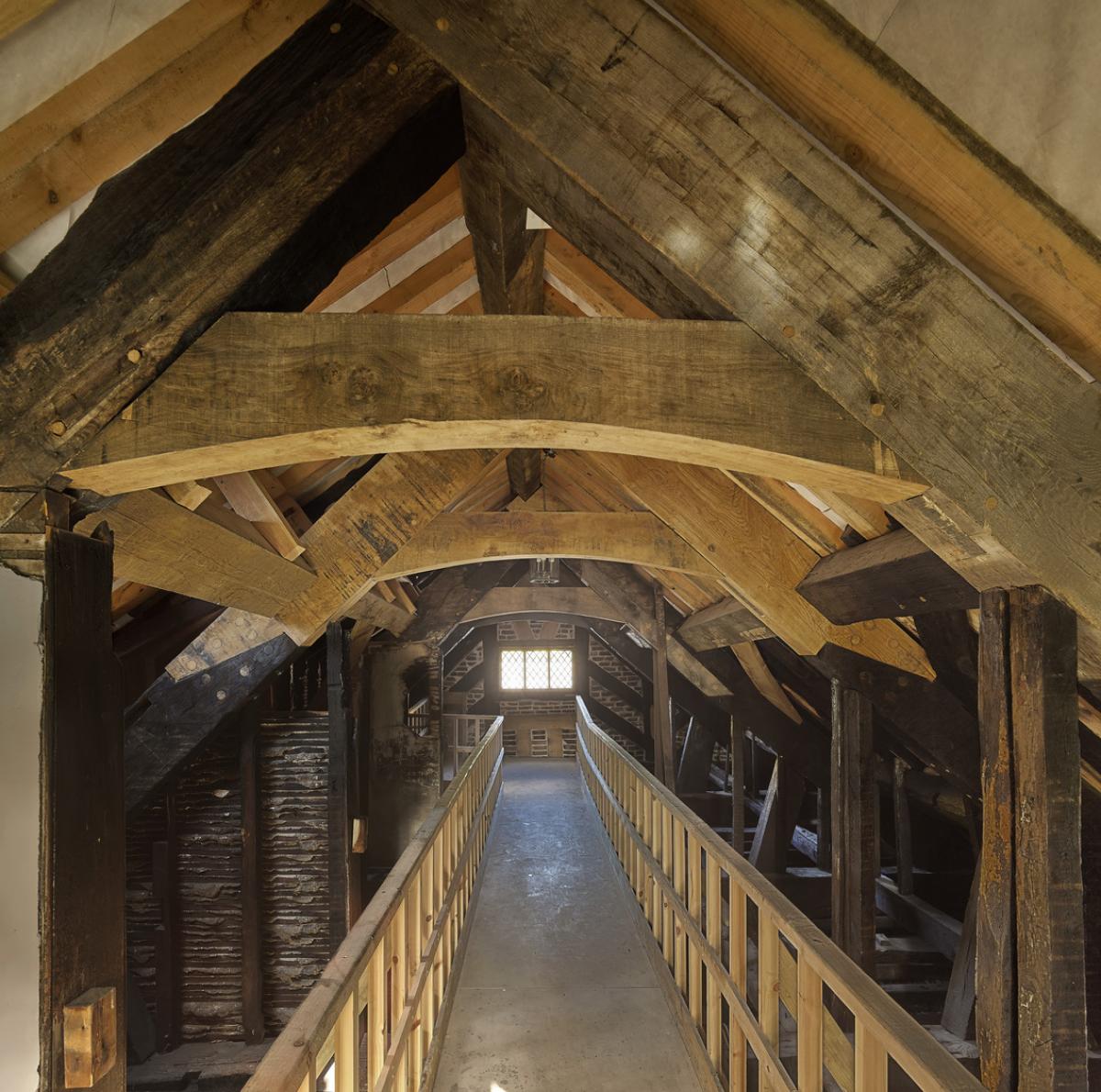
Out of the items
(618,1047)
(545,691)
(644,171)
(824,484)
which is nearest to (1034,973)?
(824,484)

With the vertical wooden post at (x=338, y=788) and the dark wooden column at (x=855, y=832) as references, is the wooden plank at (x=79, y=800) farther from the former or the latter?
the vertical wooden post at (x=338, y=788)

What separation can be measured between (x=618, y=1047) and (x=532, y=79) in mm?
3464

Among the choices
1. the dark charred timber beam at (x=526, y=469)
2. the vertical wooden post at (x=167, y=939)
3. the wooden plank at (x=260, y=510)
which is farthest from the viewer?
the vertical wooden post at (x=167, y=939)

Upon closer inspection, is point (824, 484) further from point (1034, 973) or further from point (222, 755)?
point (222, 755)

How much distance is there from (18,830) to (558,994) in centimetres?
296

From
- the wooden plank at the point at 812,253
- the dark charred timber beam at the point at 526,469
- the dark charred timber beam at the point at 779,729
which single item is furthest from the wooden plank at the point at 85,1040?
the dark charred timber beam at the point at 779,729

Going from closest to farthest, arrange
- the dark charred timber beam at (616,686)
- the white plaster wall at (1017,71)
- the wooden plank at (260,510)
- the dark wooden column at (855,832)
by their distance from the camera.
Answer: the white plaster wall at (1017,71) < the wooden plank at (260,510) < the dark wooden column at (855,832) < the dark charred timber beam at (616,686)

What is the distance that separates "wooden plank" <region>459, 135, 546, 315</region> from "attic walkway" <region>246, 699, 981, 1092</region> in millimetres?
1889

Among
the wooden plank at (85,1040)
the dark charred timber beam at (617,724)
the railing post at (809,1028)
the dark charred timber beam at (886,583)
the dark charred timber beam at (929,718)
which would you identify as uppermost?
the dark charred timber beam at (886,583)

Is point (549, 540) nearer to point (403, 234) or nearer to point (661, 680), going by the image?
point (403, 234)

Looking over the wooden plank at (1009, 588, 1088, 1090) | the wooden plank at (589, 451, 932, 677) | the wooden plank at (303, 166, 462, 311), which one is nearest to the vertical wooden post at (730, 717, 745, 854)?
the wooden plank at (589, 451, 932, 677)

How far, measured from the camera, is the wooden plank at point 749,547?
3.41 metres

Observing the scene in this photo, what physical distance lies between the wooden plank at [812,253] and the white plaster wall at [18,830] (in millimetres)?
1388

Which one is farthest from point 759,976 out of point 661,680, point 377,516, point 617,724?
point 617,724
